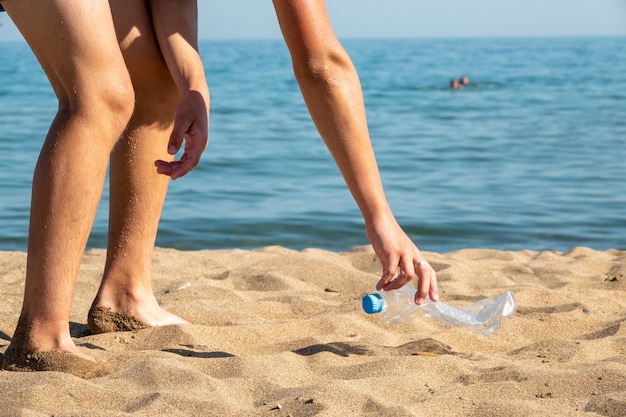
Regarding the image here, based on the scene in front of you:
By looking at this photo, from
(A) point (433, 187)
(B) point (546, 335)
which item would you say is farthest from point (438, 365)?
(A) point (433, 187)

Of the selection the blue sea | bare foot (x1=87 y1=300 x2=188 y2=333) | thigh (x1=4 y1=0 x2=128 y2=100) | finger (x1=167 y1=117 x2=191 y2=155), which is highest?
thigh (x1=4 y1=0 x2=128 y2=100)

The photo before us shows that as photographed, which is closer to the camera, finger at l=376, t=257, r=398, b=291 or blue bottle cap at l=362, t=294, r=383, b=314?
finger at l=376, t=257, r=398, b=291

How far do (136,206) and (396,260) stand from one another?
3.39 feet

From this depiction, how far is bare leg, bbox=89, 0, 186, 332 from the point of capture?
9.91ft

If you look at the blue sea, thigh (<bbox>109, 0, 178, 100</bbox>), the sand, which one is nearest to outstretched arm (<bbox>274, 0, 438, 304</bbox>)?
the sand

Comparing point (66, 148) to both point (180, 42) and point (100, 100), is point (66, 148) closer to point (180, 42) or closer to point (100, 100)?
point (100, 100)

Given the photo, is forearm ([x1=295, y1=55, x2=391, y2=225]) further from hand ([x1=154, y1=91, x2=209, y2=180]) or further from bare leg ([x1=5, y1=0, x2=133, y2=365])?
bare leg ([x1=5, y1=0, x2=133, y2=365])

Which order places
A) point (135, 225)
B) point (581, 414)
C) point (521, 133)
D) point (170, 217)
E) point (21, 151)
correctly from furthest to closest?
point (521, 133), point (21, 151), point (170, 217), point (135, 225), point (581, 414)

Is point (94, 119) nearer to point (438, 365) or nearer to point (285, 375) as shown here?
point (285, 375)

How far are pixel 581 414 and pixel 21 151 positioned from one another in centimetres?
925

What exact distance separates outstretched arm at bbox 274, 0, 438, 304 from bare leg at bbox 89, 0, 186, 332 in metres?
0.63

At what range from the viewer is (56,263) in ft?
7.78

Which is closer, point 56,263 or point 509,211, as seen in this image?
point 56,263

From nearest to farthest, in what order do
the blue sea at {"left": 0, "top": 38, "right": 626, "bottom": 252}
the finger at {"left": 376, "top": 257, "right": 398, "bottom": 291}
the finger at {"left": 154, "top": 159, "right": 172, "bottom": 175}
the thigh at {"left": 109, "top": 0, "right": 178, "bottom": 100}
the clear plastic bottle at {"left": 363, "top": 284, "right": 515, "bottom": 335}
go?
the finger at {"left": 376, "top": 257, "right": 398, "bottom": 291}, the finger at {"left": 154, "top": 159, "right": 172, "bottom": 175}, the thigh at {"left": 109, "top": 0, "right": 178, "bottom": 100}, the clear plastic bottle at {"left": 363, "top": 284, "right": 515, "bottom": 335}, the blue sea at {"left": 0, "top": 38, "right": 626, "bottom": 252}
